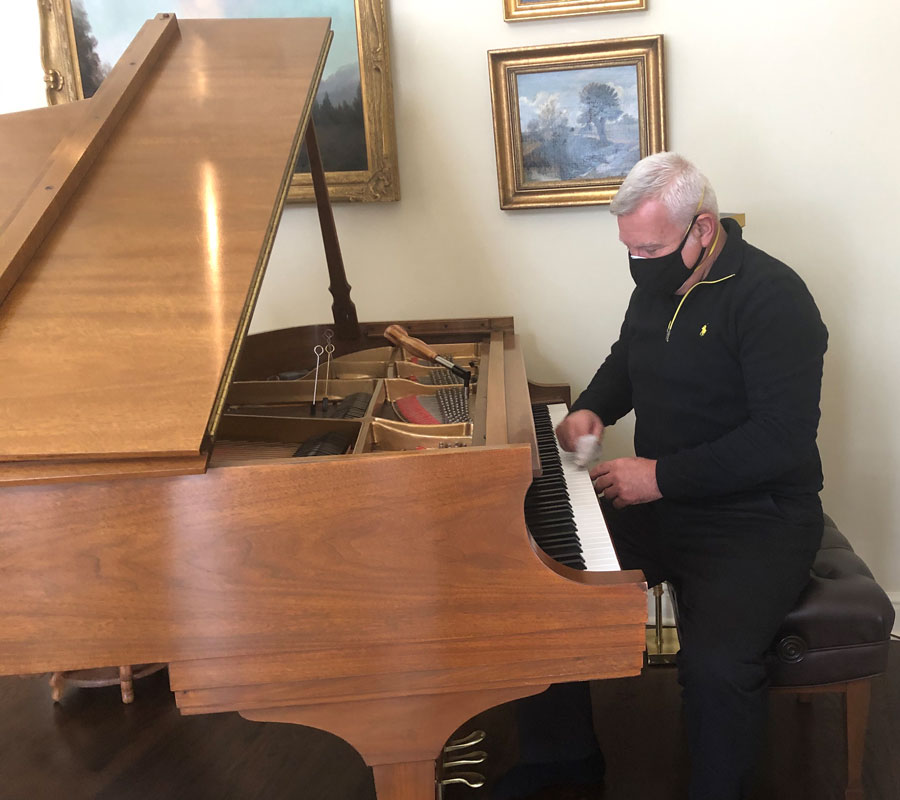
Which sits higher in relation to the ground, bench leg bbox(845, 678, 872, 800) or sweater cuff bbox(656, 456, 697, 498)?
sweater cuff bbox(656, 456, 697, 498)

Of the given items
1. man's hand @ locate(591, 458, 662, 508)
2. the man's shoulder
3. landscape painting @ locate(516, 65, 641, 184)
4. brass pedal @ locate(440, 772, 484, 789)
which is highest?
landscape painting @ locate(516, 65, 641, 184)

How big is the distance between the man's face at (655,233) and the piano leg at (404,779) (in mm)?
1107

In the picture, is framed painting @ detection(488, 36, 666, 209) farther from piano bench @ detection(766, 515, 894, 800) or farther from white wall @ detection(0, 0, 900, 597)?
piano bench @ detection(766, 515, 894, 800)

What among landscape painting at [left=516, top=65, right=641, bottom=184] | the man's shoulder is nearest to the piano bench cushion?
the man's shoulder

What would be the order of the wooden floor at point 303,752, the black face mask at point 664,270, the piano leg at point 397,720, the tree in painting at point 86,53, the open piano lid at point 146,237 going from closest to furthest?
1. the open piano lid at point 146,237
2. the piano leg at point 397,720
3. the black face mask at point 664,270
4. the wooden floor at point 303,752
5. the tree in painting at point 86,53

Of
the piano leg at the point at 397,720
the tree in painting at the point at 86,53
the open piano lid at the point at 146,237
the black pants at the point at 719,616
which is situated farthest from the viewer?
the tree in painting at the point at 86,53

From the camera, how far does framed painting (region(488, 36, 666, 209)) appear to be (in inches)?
96.3

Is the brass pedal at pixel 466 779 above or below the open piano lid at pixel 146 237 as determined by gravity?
below

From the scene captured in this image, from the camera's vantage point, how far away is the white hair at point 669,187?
1749 millimetres

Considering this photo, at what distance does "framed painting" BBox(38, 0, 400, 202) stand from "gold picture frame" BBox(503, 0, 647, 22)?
0.38 metres

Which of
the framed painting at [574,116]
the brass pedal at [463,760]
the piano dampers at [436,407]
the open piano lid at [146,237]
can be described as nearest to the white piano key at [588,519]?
the piano dampers at [436,407]

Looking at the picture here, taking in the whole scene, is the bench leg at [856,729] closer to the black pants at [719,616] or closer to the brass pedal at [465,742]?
the black pants at [719,616]

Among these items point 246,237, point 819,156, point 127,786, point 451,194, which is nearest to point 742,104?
point 819,156

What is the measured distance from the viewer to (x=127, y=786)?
224cm
